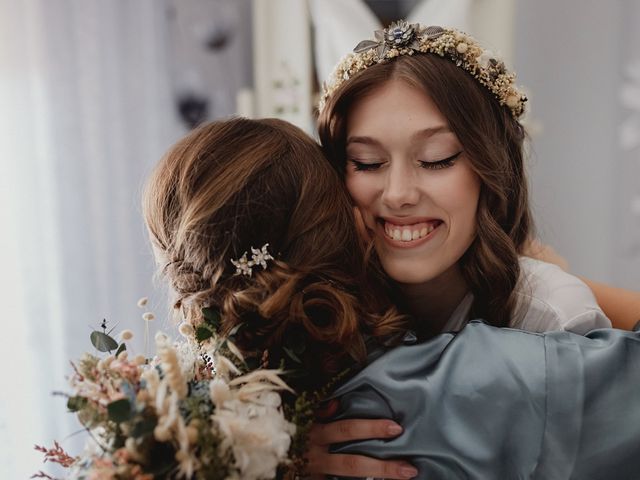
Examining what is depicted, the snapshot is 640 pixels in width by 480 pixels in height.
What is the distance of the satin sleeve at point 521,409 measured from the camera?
0.92m

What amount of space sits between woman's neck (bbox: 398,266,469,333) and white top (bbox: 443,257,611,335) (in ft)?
0.09

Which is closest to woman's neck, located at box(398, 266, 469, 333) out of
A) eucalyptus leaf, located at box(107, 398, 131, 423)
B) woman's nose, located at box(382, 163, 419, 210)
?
woman's nose, located at box(382, 163, 419, 210)

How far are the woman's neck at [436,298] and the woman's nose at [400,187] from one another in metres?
0.27

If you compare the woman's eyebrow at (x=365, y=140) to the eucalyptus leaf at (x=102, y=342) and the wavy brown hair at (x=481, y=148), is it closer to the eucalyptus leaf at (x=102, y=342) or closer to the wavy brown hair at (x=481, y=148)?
the wavy brown hair at (x=481, y=148)

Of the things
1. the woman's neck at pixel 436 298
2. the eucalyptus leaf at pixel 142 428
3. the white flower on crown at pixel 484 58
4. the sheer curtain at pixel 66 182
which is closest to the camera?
the eucalyptus leaf at pixel 142 428

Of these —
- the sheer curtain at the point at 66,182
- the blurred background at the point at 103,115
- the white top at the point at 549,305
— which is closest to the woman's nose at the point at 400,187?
the white top at the point at 549,305

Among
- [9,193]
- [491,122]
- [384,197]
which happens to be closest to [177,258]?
[384,197]

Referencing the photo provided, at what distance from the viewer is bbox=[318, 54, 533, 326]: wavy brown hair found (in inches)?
46.5

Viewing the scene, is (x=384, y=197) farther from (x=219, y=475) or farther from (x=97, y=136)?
(x=97, y=136)

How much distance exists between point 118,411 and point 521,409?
57 centimetres

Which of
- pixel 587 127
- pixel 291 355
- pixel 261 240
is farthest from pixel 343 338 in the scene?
pixel 587 127

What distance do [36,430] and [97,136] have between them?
88cm

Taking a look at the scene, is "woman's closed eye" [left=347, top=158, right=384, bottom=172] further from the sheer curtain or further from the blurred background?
the sheer curtain

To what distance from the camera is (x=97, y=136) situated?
1.89 m
